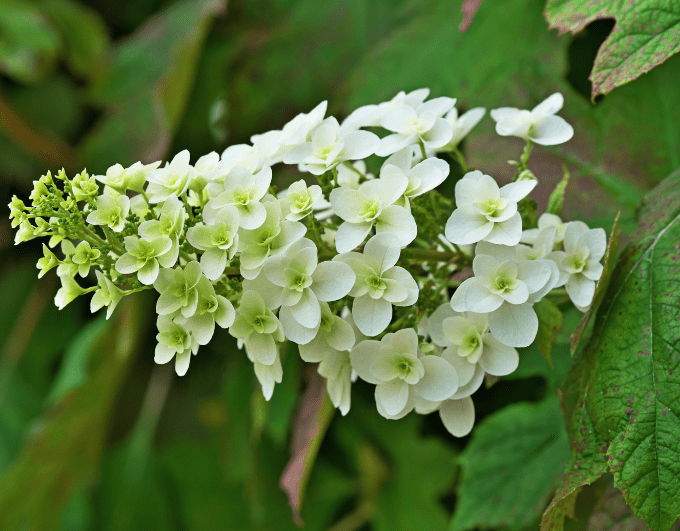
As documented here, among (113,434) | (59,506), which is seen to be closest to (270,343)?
(59,506)

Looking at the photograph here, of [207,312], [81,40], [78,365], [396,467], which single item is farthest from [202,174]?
[81,40]

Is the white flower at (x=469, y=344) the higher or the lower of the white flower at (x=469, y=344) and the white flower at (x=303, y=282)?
the lower

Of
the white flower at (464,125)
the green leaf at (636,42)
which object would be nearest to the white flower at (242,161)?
the white flower at (464,125)

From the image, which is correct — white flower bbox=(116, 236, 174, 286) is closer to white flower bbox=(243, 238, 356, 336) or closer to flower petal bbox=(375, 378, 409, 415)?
white flower bbox=(243, 238, 356, 336)

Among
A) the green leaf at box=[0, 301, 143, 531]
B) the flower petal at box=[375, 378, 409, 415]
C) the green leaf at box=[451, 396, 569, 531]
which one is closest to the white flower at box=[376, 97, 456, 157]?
the flower petal at box=[375, 378, 409, 415]

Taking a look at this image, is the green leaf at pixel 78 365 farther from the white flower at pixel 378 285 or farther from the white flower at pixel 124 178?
the white flower at pixel 378 285

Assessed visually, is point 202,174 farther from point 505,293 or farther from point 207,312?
point 505,293
